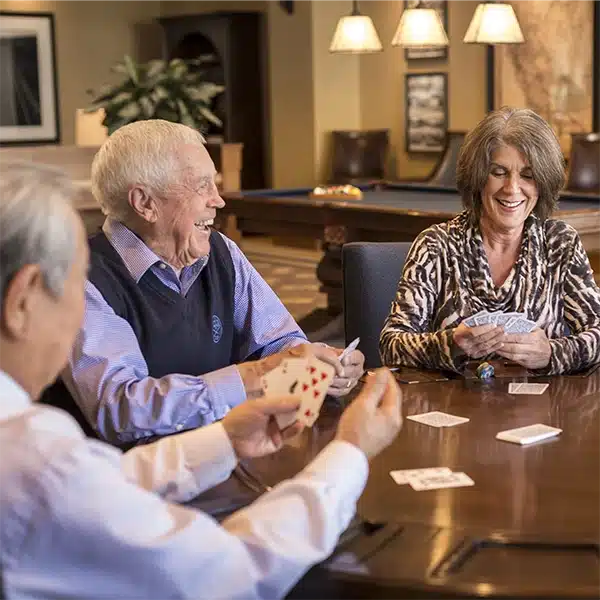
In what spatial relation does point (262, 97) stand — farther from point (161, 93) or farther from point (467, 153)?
point (467, 153)

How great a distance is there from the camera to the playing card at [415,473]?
184 cm

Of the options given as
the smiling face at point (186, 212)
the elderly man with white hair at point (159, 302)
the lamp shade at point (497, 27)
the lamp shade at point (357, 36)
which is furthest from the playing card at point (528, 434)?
the lamp shade at point (357, 36)

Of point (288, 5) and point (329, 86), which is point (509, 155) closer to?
point (329, 86)

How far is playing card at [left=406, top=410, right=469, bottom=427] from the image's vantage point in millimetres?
2199

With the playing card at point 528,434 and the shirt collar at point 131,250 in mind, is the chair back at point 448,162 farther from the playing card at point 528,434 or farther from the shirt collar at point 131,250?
the playing card at point 528,434

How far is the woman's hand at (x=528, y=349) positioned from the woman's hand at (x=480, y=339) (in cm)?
2

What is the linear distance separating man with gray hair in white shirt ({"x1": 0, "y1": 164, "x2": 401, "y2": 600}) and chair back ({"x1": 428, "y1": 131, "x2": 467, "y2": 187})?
25.6 ft

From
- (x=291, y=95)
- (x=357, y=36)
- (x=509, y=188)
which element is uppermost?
(x=357, y=36)

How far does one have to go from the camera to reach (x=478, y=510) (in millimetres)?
1679

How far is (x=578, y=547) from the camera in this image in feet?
5.02

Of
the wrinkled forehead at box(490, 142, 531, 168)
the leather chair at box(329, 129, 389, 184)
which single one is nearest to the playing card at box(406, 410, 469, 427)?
the wrinkled forehead at box(490, 142, 531, 168)

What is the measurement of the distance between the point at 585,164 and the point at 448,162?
3.90 feet

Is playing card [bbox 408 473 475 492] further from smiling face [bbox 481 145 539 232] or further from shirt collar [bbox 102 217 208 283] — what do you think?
smiling face [bbox 481 145 539 232]

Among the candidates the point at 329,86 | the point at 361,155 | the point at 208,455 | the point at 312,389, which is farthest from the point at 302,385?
the point at 329,86
